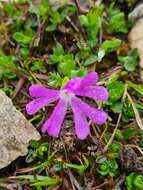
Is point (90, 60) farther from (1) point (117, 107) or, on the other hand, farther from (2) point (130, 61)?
(1) point (117, 107)

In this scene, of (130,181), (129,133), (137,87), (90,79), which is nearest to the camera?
(90,79)

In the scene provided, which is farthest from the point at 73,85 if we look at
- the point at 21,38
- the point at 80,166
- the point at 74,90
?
the point at 21,38

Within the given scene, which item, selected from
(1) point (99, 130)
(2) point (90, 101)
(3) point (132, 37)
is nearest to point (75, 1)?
(3) point (132, 37)

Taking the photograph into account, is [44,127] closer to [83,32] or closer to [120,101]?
[120,101]

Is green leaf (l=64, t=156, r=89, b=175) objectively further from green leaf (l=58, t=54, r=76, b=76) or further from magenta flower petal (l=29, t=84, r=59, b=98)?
green leaf (l=58, t=54, r=76, b=76)

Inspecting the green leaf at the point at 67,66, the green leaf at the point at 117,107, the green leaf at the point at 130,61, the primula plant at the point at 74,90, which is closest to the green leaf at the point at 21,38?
→ the primula plant at the point at 74,90

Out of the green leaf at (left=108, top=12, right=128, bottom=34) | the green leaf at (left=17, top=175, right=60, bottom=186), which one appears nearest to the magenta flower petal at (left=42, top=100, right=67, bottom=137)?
the green leaf at (left=17, top=175, right=60, bottom=186)

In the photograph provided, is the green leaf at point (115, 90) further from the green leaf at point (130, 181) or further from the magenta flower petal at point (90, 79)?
the green leaf at point (130, 181)
